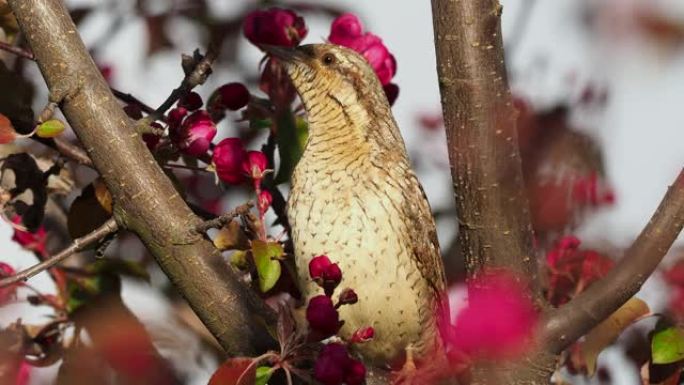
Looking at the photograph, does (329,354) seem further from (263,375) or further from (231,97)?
(231,97)

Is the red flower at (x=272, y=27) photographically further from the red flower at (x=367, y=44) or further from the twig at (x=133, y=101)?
the twig at (x=133, y=101)

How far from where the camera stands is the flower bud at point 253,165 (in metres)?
3.01

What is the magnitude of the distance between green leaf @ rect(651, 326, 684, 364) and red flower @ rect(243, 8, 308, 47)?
1289mm

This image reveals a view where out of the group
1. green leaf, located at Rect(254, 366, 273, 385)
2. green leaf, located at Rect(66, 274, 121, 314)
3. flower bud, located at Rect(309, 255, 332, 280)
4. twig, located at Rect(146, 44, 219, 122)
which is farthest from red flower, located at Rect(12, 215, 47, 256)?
green leaf, located at Rect(254, 366, 273, 385)

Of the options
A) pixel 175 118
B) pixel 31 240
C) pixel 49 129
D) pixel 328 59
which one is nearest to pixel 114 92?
pixel 175 118

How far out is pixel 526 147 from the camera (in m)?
3.12

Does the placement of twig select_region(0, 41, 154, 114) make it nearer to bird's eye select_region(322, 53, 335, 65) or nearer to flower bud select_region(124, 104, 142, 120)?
flower bud select_region(124, 104, 142, 120)

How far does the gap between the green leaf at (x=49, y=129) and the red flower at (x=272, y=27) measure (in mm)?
792

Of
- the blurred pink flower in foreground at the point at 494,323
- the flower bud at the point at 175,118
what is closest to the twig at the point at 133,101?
the flower bud at the point at 175,118

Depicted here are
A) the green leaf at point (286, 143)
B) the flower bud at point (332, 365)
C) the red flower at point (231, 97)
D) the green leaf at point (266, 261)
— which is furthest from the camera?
the green leaf at point (286, 143)

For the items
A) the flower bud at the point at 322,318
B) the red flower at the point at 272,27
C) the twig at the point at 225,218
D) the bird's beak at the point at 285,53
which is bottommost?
the flower bud at the point at 322,318

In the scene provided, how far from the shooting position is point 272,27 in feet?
11.0

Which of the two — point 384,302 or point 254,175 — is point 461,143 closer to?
point 254,175

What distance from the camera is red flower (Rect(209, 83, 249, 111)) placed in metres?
3.12
